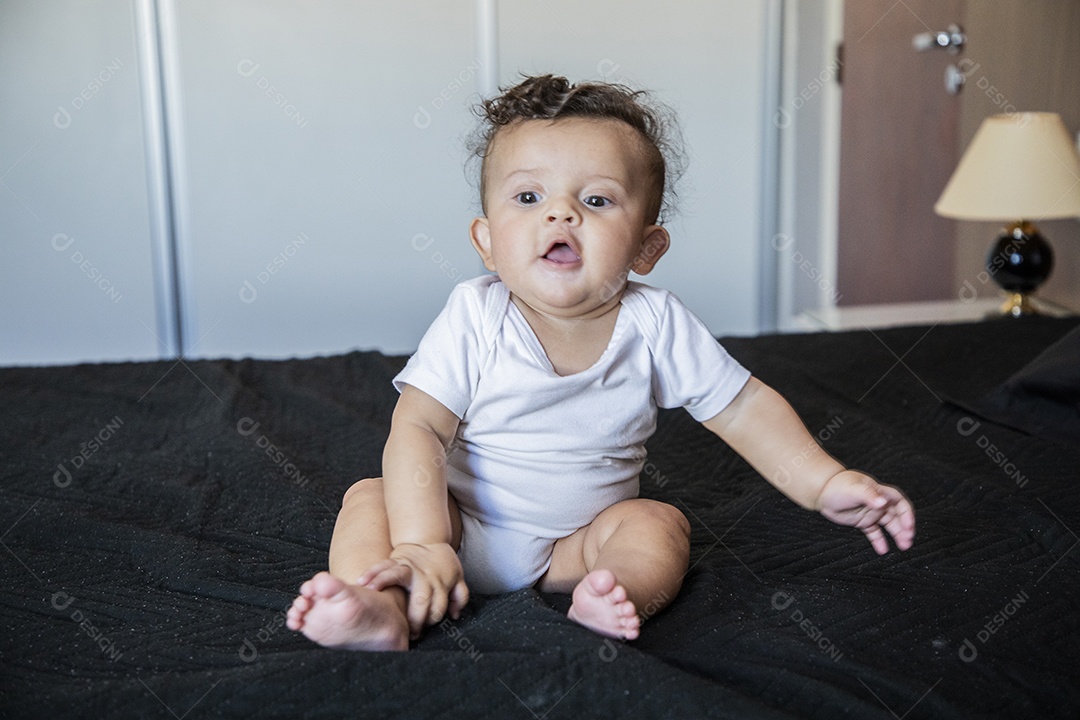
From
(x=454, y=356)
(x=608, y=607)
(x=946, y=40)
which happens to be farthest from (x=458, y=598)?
(x=946, y=40)

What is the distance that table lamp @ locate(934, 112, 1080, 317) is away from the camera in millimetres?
2453

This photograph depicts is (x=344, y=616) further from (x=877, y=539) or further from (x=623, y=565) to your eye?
(x=877, y=539)

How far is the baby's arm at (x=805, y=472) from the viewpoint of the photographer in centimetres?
106

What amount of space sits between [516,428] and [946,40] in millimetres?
2310

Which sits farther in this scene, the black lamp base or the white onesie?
the black lamp base

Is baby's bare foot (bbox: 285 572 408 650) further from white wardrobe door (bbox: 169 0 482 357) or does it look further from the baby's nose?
white wardrobe door (bbox: 169 0 482 357)

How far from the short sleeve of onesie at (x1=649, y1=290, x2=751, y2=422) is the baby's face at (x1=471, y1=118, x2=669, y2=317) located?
0.29ft

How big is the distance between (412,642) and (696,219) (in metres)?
2.62

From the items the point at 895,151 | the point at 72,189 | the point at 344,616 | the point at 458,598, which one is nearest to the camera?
the point at 344,616

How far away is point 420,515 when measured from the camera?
3.34 feet

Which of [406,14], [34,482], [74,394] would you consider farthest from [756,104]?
[34,482]

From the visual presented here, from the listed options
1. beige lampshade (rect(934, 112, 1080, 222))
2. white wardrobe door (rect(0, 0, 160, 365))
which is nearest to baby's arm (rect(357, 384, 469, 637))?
beige lampshade (rect(934, 112, 1080, 222))

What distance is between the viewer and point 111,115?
306cm

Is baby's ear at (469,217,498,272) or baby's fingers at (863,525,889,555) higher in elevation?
baby's ear at (469,217,498,272)
